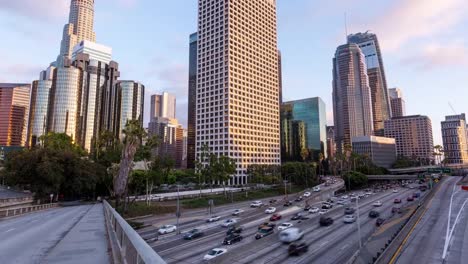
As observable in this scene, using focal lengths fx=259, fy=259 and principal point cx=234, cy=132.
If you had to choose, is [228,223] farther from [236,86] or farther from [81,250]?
[236,86]

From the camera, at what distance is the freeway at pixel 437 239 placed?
1357 inches

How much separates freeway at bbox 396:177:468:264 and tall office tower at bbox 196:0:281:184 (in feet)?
340

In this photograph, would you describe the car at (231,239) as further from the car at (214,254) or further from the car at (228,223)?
the car at (228,223)

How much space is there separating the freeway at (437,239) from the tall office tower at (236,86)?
103623mm

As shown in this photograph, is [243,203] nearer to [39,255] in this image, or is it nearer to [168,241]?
[168,241]

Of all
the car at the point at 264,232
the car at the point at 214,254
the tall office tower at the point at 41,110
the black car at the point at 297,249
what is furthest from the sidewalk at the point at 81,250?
the tall office tower at the point at 41,110

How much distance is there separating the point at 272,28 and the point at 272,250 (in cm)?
18786

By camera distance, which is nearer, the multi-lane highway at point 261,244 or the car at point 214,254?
the car at point 214,254

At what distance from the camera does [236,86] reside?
165000 millimetres

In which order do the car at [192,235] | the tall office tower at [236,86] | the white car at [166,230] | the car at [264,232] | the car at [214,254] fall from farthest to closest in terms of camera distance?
the tall office tower at [236,86], the white car at [166,230], the car at [264,232], the car at [192,235], the car at [214,254]

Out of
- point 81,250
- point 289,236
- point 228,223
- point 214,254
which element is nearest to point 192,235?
point 214,254

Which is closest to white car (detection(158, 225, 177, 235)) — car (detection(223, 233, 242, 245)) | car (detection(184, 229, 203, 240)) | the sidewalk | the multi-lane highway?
the multi-lane highway

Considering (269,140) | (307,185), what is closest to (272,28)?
(269,140)

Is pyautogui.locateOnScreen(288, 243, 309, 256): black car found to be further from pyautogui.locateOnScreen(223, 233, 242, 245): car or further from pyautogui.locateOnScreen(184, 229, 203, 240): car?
pyautogui.locateOnScreen(184, 229, 203, 240): car
